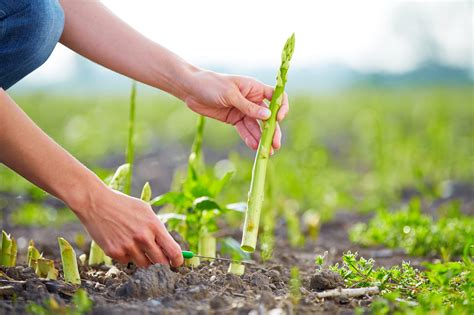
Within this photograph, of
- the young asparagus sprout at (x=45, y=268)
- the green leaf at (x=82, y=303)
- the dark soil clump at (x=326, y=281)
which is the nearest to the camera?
the green leaf at (x=82, y=303)

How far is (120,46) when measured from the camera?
291 cm

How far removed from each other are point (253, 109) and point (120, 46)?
67 cm

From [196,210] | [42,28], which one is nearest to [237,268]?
[196,210]

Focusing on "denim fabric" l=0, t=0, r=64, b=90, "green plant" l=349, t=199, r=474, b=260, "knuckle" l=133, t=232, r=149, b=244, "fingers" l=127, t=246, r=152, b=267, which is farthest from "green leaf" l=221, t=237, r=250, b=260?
"denim fabric" l=0, t=0, r=64, b=90

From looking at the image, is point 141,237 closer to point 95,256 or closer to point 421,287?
point 95,256

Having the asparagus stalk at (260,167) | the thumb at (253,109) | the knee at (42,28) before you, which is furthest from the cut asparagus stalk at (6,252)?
the thumb at (253,109)

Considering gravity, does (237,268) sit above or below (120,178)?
below

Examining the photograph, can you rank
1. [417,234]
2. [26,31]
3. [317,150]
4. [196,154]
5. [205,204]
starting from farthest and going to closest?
[317,150] < [417,234] < [196,154] < [205,204] < [26,31]

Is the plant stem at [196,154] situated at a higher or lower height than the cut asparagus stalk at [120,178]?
higher

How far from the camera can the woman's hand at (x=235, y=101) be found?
2.75m

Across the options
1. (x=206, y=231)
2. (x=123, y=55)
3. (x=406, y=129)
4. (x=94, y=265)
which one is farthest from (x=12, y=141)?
(x=406, y=129)

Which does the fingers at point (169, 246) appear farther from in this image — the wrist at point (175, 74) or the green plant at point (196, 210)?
the wrist at point (175, 74)

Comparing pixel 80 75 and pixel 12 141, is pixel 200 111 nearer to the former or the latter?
pixel 12 141

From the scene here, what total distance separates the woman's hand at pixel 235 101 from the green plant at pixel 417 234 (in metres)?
1.26
